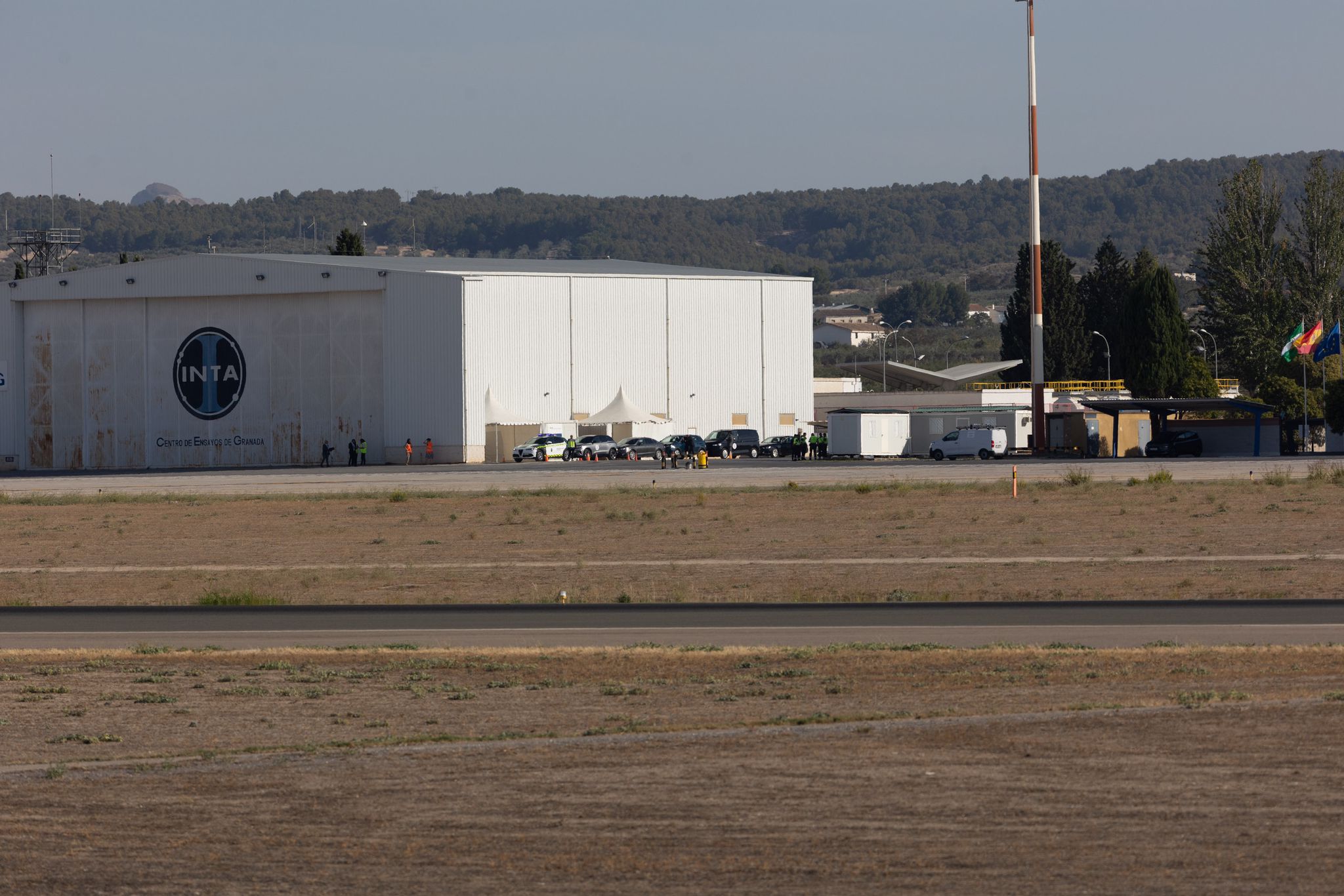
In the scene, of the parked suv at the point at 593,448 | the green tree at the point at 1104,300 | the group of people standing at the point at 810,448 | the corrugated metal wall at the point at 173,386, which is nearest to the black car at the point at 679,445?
the parked suv at the point at 593,448

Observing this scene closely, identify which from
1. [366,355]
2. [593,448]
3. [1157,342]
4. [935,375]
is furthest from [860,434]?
[1157,342]

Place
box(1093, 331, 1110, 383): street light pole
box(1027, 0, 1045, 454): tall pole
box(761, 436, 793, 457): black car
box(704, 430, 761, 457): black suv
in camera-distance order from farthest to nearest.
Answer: box(1093, 331, 1110, 383): street light pole
box(704, 430, 761, 457): black suv
box(761, 436, 793, 457): black car
box(1027, 0, 1045, 454): tall pole

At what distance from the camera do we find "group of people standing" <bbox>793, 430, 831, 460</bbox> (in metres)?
72.1

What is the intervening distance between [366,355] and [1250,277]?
2253 inches

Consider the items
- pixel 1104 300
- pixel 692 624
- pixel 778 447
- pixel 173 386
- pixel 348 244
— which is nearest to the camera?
pixel 692 624

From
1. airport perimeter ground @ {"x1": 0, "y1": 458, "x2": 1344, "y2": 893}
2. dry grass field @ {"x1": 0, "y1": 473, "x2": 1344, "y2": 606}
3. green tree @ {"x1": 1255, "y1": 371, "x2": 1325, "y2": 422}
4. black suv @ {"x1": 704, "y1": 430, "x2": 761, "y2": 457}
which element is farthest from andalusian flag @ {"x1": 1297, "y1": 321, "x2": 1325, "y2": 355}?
airport perimeter ground @ {"x1": 0, "y1": 458, "x2": 1344, "y2": 893}

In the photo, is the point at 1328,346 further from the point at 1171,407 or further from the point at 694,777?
the point at 694,777

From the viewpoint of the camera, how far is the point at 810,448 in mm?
72500

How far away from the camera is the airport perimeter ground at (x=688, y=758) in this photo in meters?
8.09

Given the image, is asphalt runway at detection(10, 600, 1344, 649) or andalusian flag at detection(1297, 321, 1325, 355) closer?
asphalt runway at detection(10, 600, 1344, 649)

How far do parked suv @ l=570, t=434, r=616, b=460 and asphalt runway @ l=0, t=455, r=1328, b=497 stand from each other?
14.2ft

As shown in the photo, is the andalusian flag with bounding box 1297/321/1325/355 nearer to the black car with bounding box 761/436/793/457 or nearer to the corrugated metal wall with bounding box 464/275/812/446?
the black car with bounding box 761/436/793/457

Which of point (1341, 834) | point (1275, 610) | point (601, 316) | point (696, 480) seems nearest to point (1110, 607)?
point (1275, 610)

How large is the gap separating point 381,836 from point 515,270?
72.8m
